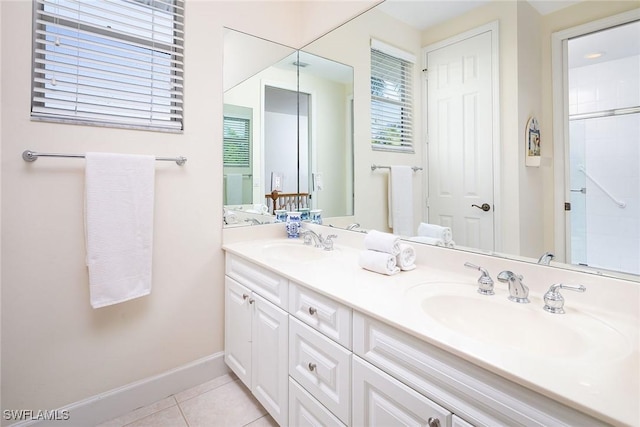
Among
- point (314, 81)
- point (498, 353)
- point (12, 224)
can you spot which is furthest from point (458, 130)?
point (12, 224)

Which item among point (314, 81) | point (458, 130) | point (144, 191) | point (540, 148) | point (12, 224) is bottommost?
→ point (12, 224)

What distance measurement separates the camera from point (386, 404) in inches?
35.4

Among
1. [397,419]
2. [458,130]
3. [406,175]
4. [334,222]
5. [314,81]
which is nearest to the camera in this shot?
[397,419]

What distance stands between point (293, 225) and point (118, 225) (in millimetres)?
1005

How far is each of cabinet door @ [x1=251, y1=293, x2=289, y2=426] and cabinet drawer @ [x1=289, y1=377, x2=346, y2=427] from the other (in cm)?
4

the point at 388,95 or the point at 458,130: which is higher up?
the point at 388,95

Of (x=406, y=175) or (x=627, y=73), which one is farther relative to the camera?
(x=406, y=175)

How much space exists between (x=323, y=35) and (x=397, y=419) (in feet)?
6.85

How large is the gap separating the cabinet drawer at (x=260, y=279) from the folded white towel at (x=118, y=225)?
426 mm

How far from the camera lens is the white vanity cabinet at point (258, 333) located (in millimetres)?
1355

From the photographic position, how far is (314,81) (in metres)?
2.18

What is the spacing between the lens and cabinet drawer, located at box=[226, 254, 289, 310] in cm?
137

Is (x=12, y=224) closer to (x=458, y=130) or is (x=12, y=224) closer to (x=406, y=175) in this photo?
(x=406, y=175)

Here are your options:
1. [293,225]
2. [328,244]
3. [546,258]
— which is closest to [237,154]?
[293,225]
